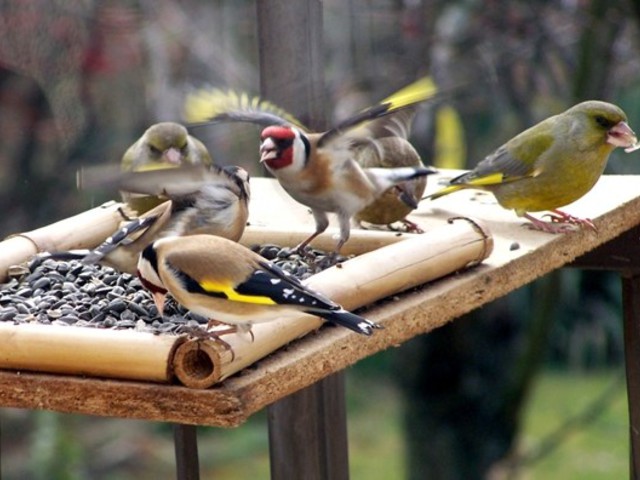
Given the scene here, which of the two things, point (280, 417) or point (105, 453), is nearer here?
point (280, 417)

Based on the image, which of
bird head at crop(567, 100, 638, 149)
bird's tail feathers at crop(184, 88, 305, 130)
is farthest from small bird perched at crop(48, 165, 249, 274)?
bird head at crop(567, 100, 638, 149)

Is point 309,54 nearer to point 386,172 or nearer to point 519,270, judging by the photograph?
point 386,172

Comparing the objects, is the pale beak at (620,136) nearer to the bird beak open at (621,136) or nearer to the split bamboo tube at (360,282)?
the bird beak open at (621,136)

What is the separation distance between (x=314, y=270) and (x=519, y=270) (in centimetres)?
52

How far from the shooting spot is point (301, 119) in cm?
385

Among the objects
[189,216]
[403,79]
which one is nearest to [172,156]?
[189,216]

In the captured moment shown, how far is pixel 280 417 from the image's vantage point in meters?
3.91

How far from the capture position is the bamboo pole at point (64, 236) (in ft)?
11.8

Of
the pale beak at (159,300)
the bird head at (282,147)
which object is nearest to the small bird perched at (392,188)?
the bird head at (282,147)

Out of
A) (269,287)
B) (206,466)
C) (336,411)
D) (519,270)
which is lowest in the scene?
(206,466)

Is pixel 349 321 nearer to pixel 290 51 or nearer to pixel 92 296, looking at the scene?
pixel 92 296

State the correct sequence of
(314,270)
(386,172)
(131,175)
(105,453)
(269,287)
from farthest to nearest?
(105,453)
(386,172)
(314,270)
(131,175)
(269,287)

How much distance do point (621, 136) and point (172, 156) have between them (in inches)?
51.1

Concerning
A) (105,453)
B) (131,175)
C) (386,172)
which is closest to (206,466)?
(105,453)
